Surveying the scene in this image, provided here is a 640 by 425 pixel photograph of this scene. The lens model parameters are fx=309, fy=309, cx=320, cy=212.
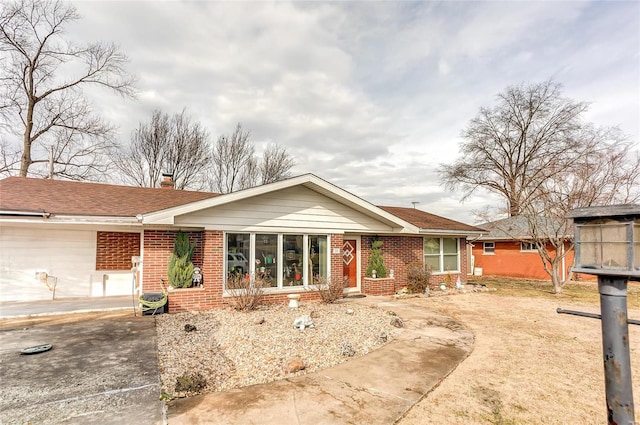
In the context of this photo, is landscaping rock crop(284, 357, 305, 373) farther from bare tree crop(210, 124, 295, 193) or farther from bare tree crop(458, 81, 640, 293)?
bare tree crop(210, 124, 295, 193)

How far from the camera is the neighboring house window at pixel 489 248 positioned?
20.9 meters

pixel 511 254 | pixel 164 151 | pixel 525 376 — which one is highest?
pixel 164 151

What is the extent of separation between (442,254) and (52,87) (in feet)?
75.0

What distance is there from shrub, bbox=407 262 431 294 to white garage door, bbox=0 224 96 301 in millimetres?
11002

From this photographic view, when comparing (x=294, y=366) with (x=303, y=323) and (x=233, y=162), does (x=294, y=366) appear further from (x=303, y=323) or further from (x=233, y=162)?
(x=233, y=162)

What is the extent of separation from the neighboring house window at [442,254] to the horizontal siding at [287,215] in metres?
3.34

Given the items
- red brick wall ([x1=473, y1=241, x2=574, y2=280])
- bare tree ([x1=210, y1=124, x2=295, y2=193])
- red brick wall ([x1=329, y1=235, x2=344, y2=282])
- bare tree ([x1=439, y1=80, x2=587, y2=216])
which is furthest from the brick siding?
bare tree ([x1=439, y1=80, x2=587, y2=216])

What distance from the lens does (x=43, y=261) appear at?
9.30 metres

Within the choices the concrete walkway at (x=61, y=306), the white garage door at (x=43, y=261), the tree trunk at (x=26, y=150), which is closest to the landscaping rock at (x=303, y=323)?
the concrete walkway at (x=61, y=306)

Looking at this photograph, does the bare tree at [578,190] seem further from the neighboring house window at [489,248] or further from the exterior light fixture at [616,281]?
the exterior light fixture at [616,281]

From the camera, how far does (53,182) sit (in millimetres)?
10953

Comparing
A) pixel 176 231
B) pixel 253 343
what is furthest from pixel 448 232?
pixel 176 231

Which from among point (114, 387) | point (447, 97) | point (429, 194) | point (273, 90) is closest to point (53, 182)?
point (273, 90)

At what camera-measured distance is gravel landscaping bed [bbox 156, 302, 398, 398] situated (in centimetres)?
449
